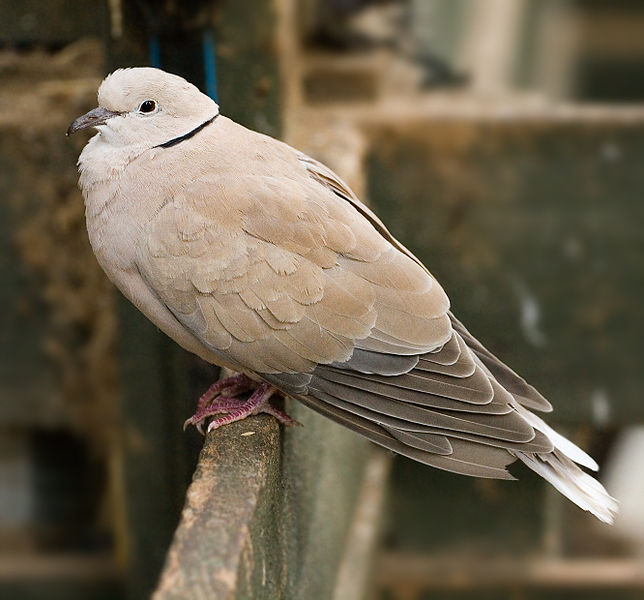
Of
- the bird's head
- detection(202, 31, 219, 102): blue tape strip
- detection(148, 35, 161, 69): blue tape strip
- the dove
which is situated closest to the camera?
the dove

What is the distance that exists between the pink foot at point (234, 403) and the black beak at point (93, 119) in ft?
2.58

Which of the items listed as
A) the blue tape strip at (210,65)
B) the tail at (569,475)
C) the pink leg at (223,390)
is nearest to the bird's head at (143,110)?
the pink leg at (223,390)

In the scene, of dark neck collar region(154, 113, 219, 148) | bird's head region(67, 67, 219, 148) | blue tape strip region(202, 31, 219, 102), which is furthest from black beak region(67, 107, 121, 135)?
blue tape strip region(202, 31, 219, 102)

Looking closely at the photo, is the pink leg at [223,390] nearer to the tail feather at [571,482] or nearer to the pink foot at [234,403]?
the pink foot at [234,403]

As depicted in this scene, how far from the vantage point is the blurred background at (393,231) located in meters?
4.18

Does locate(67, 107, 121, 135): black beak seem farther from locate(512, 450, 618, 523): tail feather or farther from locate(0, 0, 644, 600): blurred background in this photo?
locate(512, 450, 618, 523): tail feather

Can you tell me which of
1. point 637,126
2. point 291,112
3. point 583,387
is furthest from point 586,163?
point 291,112

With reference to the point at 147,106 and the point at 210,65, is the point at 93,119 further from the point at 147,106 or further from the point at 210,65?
the point at 210,65

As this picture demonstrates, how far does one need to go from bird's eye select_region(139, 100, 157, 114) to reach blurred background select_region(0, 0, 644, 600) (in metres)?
0.77

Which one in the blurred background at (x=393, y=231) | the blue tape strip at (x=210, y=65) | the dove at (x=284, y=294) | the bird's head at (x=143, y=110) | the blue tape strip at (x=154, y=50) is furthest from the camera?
the blurred background at (x=393, y=231)

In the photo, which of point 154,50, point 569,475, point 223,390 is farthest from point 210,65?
point 569,475

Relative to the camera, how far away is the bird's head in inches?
110

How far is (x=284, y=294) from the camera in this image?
8.75 ft

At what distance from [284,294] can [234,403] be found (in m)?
0.34
